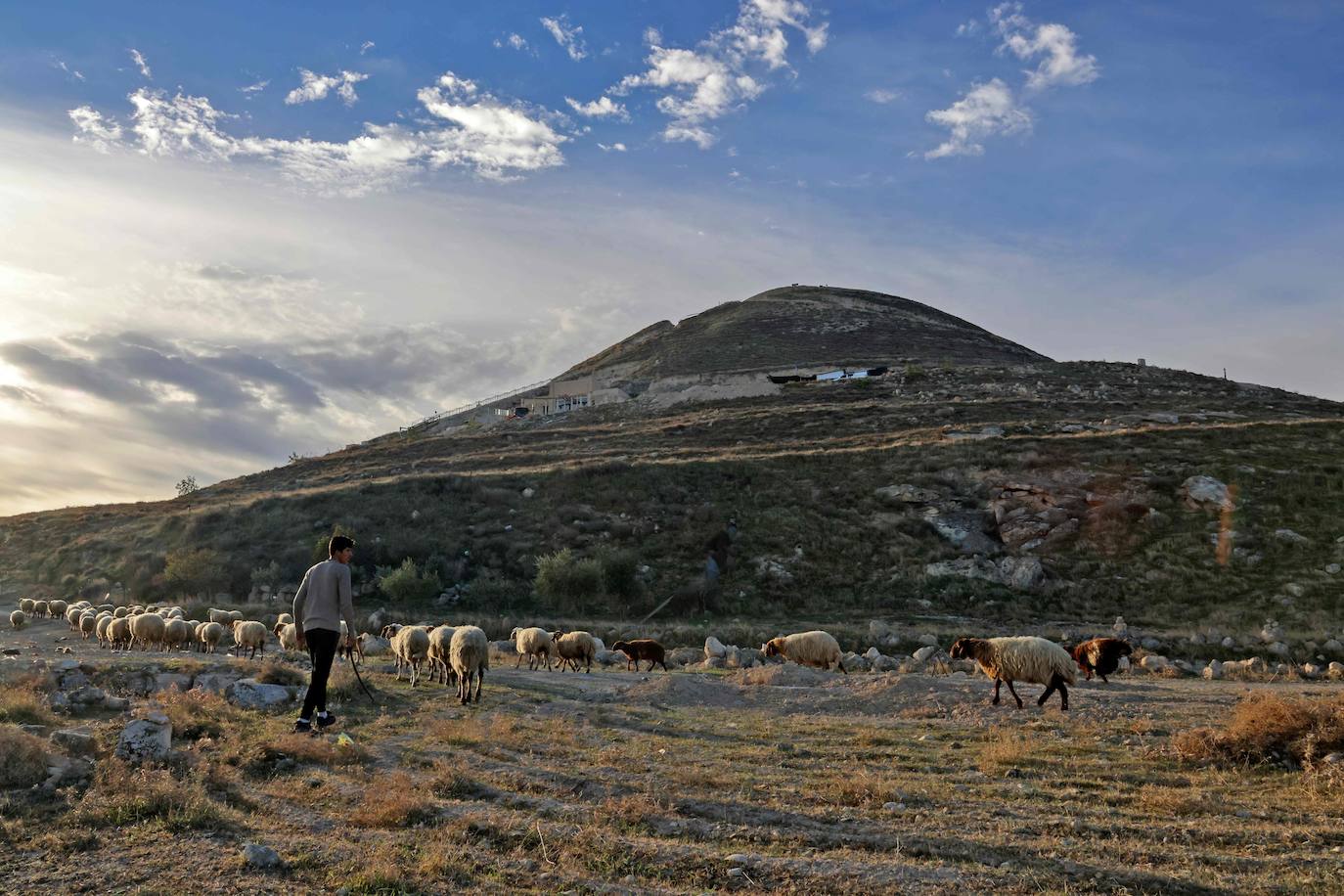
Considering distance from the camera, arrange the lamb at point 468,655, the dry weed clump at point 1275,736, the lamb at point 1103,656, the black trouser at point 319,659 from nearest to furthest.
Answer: the dry weed clump at point 1275,736
the black trouser at point 319,659
the lamb at point 468,655
the lamb at point 1103,656

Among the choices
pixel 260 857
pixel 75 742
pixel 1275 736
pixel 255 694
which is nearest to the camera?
pixel 260 857

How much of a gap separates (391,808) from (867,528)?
110 ft

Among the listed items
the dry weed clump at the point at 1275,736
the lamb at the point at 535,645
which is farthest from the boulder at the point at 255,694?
the dry weed clump at the point at 1275,736

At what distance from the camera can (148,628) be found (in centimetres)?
2305

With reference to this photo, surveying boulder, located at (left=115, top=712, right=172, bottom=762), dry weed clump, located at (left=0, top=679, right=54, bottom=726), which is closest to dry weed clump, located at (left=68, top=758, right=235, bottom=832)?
boulder, located at (left=115, top=712, right=172, bottom=762)

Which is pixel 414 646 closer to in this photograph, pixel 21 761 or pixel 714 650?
pixel 714 650

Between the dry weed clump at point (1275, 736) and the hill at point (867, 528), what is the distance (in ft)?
65.6

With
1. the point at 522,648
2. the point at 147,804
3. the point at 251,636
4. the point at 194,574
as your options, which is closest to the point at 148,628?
the point at 251,636

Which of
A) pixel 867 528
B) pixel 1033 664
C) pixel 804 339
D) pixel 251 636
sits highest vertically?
pixel 804 339

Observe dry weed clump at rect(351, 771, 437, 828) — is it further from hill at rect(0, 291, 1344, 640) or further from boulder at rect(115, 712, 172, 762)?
hill at rect(0, 291, 1344, 640)

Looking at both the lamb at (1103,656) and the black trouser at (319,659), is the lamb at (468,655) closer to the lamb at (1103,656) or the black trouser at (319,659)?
the black trouser at (319,659)

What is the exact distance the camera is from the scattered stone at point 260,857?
612cm

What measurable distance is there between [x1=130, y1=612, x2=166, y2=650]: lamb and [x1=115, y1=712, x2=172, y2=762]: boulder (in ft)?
53.3

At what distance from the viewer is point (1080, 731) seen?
11.7 meters
